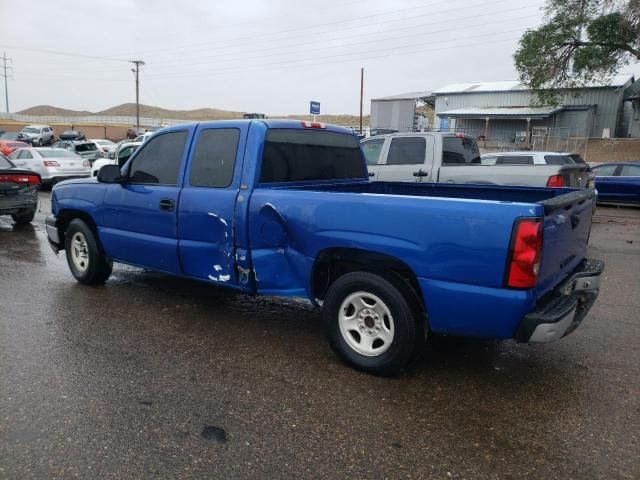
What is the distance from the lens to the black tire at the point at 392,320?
3541 mm

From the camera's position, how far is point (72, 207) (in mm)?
6043

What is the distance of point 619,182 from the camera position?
575 inches

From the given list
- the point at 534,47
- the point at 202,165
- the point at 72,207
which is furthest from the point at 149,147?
the point at 534,47

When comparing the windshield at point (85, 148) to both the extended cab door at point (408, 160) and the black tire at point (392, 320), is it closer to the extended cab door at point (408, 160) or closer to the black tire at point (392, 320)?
the extended cab door at point (408, 160)

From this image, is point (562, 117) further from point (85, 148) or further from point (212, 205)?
point (212, 205)

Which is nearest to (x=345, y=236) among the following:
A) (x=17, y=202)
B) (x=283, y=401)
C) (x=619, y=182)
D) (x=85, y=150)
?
(x=283, y=401)

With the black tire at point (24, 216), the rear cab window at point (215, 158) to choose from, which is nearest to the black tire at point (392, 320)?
the rear cab window at point (215, 158)

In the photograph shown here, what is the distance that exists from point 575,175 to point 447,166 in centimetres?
237

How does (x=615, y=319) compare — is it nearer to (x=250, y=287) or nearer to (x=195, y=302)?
(x=250, y=287)

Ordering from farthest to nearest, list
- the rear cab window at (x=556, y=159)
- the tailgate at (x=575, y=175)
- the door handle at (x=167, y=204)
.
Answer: the rear cab window at (x=556, y=159) < the tailgate at (x=575, y=175) < the door handle at (x=167, y=204)

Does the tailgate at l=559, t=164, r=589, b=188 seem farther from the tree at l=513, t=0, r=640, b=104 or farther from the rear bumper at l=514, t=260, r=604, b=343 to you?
the tree at l=513, t=0, r=640, b=104

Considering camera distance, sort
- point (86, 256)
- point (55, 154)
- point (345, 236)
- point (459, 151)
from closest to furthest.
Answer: point (345, 236)
point (86, 256)
point (459, 151)
point (55, 154)

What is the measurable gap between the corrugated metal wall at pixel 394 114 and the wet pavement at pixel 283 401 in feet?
148

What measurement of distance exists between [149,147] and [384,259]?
302 centimetres
